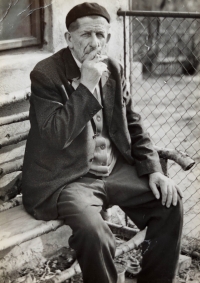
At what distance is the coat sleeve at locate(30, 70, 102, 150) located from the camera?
2.49 meters

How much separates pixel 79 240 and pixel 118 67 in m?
1.13

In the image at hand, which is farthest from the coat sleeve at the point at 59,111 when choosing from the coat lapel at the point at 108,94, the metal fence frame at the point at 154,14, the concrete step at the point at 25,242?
the metal fence frame at the point at 154,14

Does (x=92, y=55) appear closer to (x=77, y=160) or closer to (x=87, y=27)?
(x=87, y=27)

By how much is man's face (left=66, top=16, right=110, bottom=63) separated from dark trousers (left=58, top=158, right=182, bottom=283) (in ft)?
2.59

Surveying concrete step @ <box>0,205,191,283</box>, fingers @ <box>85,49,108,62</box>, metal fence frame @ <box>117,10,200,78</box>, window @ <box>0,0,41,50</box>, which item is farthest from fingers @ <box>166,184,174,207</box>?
window @ <box>0,0,41,50</box>

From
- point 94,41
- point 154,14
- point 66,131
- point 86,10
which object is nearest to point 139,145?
point 66,131

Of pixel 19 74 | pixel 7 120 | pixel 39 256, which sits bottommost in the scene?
pixel 39 256

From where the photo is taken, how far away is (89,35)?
2.59 meters

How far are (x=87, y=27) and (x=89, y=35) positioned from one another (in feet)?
0.16

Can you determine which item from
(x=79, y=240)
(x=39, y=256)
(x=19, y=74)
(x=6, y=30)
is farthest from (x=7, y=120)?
(x=39, y=256)

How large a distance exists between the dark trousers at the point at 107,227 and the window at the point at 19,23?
107cm

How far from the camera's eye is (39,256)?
345cm

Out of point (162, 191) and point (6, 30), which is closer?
point (162, 191)

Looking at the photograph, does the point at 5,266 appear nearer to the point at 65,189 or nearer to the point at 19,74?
the point at 65,189
